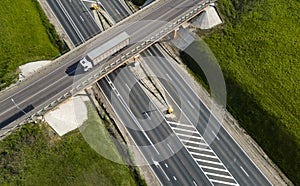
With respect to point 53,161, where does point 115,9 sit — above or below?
above

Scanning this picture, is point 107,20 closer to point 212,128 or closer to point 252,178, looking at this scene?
point 212,128

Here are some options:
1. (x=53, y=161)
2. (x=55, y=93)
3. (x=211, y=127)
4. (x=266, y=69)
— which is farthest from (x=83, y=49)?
(x=266, y=69)

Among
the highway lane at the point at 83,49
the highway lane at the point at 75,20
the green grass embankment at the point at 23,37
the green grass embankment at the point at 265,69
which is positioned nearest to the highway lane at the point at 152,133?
the highway lane at the point at 83,49

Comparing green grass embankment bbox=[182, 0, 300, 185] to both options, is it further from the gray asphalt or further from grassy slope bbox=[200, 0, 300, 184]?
the gray asphalt

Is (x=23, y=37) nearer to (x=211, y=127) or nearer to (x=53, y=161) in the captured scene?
(x=53, y=161)

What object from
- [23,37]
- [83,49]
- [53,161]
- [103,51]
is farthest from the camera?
[23,37]

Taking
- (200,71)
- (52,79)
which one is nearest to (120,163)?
(52,79)

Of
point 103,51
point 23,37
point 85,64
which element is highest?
point 23,37

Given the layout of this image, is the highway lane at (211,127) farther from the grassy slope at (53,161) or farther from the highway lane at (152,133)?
the grassy slope at (53,161)
